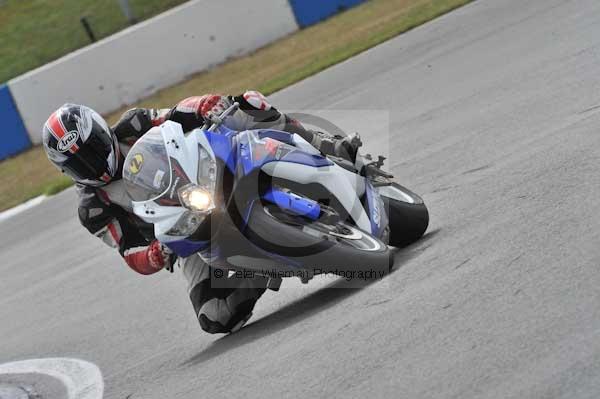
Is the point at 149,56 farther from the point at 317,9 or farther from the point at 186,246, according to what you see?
the point at 186,246

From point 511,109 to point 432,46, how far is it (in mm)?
4750

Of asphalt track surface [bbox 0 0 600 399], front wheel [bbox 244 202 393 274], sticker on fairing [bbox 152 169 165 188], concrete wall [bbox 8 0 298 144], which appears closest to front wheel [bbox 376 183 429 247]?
asphalt track surface [bbox 0 0 600 399]

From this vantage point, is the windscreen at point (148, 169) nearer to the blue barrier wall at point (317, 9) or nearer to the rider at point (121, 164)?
the rider at point (121, 164)

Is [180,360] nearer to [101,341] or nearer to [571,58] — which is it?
[101,341]

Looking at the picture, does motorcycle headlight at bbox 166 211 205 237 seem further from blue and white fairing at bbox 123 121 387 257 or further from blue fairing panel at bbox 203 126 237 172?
blue fairing panel at bbox 203 126 237 172

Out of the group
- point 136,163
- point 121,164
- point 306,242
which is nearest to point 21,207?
point 121,164

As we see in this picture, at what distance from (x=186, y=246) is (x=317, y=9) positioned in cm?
1535

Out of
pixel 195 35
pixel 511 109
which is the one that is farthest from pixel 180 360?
pixel 195 35

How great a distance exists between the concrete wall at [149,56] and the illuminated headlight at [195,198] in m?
14.7

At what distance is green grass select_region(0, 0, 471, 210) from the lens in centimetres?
1650

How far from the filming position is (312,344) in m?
5.37

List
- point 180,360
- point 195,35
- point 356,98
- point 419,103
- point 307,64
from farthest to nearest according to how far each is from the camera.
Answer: point 195,35 < point 307,64 < point 356,98 < point 419,103 < point 180,360

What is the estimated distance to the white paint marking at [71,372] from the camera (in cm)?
664

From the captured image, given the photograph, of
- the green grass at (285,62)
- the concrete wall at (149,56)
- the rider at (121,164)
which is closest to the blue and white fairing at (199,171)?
the rider at (121,164)
